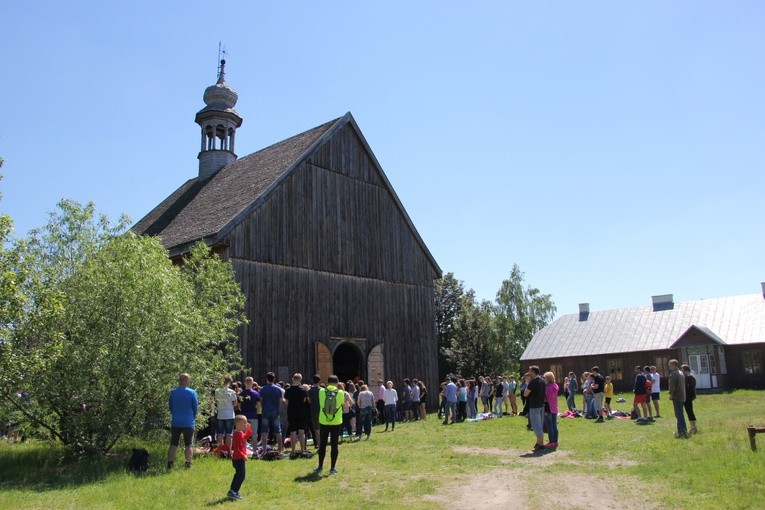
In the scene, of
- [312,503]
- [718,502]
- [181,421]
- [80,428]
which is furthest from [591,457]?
[80,428]

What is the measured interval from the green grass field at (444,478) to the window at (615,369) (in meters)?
27.2

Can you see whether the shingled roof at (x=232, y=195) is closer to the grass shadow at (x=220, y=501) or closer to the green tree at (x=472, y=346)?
the grass shadow at (x=220, y=501)

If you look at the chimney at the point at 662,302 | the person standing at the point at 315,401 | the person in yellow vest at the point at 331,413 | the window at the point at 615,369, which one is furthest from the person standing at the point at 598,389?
the chimney at the point at 662,302

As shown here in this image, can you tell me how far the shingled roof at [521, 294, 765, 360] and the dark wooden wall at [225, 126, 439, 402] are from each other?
2068 centimetres

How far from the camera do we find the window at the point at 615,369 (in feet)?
133

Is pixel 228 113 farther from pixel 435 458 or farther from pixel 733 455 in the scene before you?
pixel 733 455

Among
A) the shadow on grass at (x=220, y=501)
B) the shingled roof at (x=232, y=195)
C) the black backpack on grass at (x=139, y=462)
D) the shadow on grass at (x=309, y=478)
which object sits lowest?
the shadow on grass at (x=220, y=501)

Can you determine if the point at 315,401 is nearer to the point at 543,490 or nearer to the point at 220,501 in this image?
the point at 220,501

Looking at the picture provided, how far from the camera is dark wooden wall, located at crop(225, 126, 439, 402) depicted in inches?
762

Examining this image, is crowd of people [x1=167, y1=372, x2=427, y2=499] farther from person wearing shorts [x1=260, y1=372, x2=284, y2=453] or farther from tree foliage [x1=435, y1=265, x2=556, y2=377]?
tree foliage [x1=435, y1=265, x2=556, y2=377]

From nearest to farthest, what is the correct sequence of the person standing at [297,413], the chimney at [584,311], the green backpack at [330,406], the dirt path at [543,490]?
the dirt path at [543,490] < the green backpack at [330,406] < the person standing at [297,413] < the chimney at [584,311]

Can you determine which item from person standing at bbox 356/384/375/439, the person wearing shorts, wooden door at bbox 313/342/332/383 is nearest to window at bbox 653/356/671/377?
wooden door at bbox 313/342/332/383

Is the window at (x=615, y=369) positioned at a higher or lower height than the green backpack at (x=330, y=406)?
higher

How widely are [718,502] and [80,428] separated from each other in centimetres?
1076
